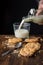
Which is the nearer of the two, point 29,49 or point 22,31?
point 29,49

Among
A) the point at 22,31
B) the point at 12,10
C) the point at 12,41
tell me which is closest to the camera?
the point at 12,41

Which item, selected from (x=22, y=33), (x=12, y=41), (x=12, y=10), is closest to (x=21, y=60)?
(x=12, y=41)

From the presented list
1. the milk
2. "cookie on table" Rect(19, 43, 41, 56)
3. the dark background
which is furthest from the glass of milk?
the dark background

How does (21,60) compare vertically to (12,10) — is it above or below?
below

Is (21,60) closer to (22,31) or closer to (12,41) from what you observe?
(12,41)

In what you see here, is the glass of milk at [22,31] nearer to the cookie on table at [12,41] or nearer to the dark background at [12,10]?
the cookie on table at [12,41]

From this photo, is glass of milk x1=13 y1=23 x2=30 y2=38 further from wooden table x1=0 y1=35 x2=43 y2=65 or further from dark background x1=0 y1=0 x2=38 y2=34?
dark background x1=0 y1=0 x2=38 y2=34

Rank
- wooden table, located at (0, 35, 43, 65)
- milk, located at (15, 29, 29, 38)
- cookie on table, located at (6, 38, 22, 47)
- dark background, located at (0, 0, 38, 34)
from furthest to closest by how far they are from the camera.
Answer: dark background, located at (0, 0, 38, 34) → milk, located at (15, 29, 29, 38) → cookie on table, located at (6, 38, 22, 47) → wooden table, located at (0, 35, 43, 65)

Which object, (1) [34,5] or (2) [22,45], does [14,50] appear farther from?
(1) [34,5]
